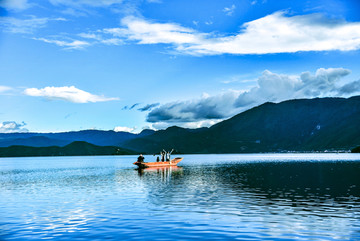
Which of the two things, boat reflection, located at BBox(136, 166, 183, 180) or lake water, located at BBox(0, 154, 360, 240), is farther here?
boat reflection, located at BBox(136, 166, 183, 180)

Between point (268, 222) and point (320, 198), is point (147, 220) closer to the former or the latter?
point (268, 222)

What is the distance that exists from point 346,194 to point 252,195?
12.5 m

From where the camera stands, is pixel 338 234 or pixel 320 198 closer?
pixel 338 234

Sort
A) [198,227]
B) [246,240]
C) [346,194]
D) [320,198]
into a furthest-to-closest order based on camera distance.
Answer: [346,194], [320,198], [198,227], [246,240]

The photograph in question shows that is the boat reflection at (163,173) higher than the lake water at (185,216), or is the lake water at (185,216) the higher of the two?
the boat reflection at (163,173)

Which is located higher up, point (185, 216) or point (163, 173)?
point (163, 173)

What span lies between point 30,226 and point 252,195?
28955mm

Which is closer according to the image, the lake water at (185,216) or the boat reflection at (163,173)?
the lake water at (185,216)

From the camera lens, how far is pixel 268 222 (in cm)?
2962

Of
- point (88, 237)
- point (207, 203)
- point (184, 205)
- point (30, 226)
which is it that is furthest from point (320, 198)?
point (30, 226)

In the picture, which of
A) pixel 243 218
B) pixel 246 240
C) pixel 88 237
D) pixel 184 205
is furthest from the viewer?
pixel 184 205

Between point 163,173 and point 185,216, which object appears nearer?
point 185,216

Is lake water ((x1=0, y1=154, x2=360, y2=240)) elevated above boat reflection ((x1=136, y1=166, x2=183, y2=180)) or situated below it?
below

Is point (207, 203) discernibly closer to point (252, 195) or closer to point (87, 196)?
point (252, 195)
